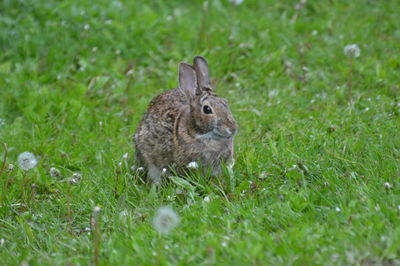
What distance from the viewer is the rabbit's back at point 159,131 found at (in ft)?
20.2

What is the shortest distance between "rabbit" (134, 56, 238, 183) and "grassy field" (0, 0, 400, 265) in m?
0.24

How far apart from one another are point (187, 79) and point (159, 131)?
0.59 meters

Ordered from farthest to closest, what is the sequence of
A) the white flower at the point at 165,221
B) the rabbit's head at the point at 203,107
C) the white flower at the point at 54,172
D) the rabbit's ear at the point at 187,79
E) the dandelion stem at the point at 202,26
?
the dandelion stem at the point at 202,26, the white flower at the point at 54,172, the rabbit's ear at the point at 187,79, the rabbit's head at the point at 203,107, the white flower at the point at 165,221

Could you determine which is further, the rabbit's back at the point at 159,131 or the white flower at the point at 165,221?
the rabbit's back at the point at 159,131

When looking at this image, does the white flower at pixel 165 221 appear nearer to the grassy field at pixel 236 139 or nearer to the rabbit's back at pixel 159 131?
the grassy field at pixel 236 139

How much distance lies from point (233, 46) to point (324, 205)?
13.8 feet

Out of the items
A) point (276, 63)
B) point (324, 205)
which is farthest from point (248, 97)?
point (324, 205)

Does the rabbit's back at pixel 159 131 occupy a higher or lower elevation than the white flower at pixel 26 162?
higher

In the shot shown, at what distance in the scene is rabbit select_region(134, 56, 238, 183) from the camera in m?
5.66

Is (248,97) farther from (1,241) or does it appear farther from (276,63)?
(1,241)

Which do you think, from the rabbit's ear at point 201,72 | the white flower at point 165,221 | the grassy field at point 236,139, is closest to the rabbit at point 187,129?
the rabbit's ear at point 201,72

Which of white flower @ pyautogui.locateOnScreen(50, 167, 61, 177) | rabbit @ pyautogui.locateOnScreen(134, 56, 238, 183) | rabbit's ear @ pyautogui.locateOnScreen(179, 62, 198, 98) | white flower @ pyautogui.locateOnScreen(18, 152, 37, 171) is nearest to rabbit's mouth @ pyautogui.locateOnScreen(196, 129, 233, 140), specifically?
rabbit @ pyautogui.locateOnScreen(134, 56, 238, 183)

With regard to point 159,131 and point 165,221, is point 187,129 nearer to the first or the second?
point 159,131

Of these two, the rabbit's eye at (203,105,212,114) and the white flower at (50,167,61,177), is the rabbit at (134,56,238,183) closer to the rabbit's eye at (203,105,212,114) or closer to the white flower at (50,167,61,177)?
the rabbit's eye at (203,105,212,114)
